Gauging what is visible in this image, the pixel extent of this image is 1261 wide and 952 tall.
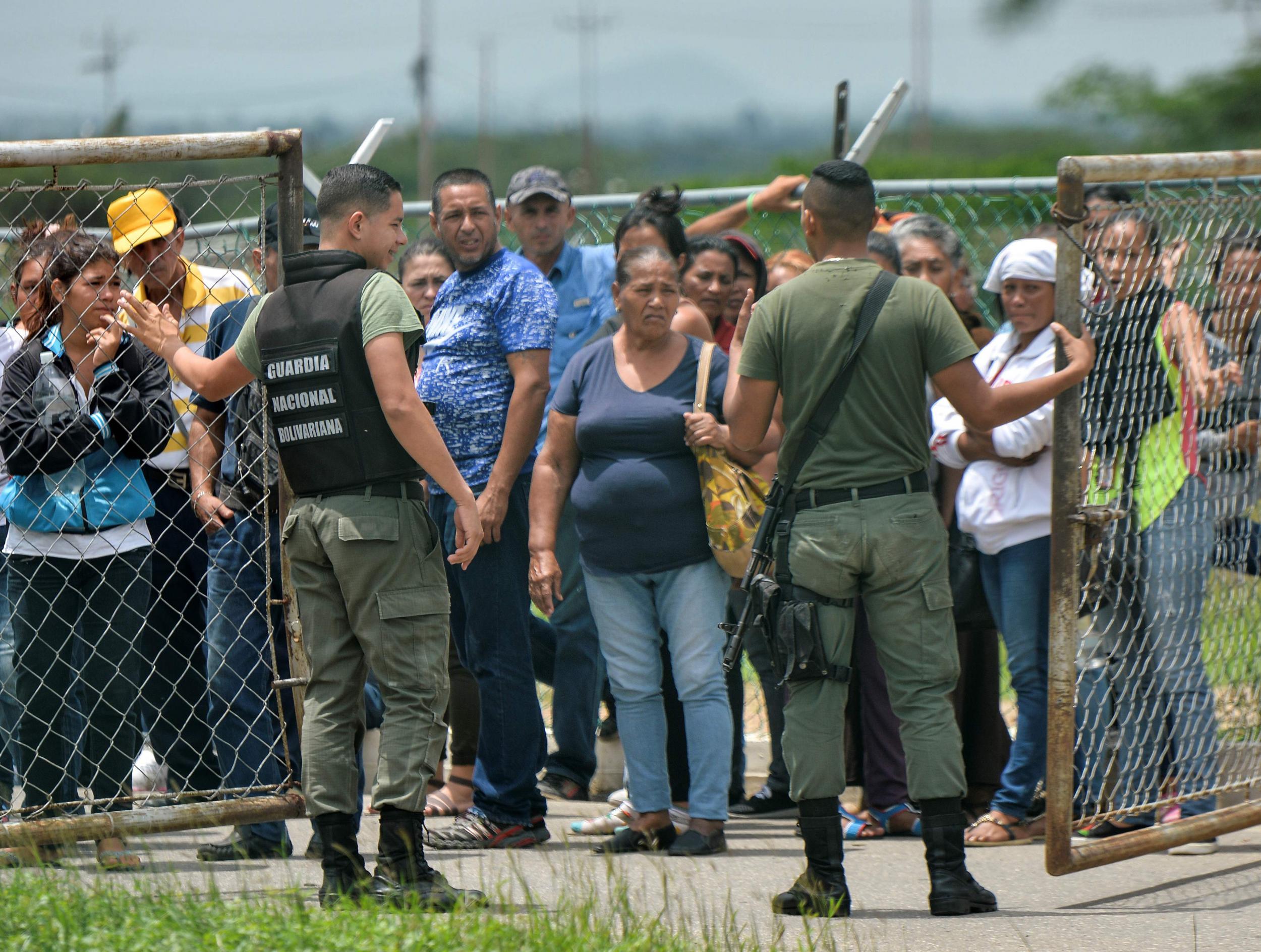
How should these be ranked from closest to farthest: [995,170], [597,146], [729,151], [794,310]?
[794,310] < [995,170] < [597,146] < [729,151]

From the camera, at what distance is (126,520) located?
4.86m

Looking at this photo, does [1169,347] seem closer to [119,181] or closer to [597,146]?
[119,181]

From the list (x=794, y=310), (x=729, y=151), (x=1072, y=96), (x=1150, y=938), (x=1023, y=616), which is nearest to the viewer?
(x=1150, y=938)

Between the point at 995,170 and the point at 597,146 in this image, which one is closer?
the point at 995,170

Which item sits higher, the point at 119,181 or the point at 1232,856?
the point at 119,181

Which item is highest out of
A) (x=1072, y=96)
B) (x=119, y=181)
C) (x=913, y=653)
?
(x=1072, y=96)

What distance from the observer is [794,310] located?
14.3ft

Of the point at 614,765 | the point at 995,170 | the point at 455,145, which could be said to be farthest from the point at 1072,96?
the point at 614,765

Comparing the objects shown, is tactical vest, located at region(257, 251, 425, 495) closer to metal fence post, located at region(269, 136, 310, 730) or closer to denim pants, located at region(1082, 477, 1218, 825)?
metal fence post, located at region(269, 136, 310, 730)

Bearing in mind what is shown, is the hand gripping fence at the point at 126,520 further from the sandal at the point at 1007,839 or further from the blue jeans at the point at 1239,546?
the blue jeans at the point at 1239,546

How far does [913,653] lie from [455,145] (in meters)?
80.2

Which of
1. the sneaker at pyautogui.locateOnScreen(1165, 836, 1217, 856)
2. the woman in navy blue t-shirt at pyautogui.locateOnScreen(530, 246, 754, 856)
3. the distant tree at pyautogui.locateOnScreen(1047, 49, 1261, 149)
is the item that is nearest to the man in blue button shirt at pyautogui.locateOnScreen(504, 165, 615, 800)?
the woman in navy blue t-shirt at pyautogui.locateOnScreen(530, 246, 754, 856)

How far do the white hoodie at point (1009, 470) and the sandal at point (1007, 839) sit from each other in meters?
0.93

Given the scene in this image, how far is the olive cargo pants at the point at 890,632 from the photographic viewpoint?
425 cm
